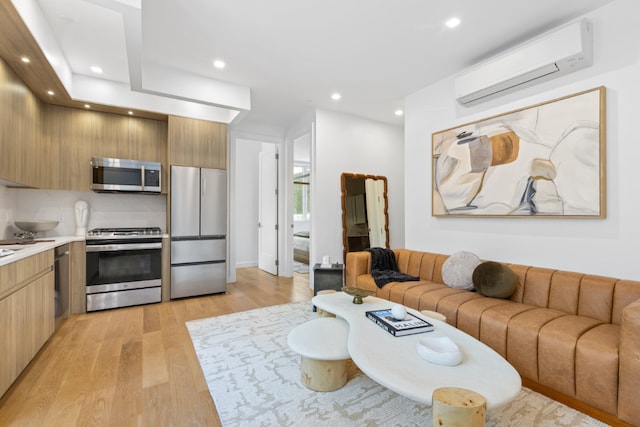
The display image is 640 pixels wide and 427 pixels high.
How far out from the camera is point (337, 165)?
4684mm

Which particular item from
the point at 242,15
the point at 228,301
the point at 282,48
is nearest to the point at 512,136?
the point at 282,48

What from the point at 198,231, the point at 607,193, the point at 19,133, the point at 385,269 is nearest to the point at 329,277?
the point at 385,269

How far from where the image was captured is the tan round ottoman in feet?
3.53

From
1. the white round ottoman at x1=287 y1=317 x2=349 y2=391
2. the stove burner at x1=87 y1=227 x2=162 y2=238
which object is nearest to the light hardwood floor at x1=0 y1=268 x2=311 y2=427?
the white round ottoman at x1=287 y1=317 x2=349 y2=391

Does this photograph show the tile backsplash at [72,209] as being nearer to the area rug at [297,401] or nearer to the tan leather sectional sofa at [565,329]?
the area rug at [297,401]

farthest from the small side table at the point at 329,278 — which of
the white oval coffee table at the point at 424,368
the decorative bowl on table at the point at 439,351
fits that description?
the decorative bowl on table at the point at 439,351

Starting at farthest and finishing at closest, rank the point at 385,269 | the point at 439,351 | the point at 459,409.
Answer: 1. the point at 385,269
2. the point at 439,351
3. the point at 459,409

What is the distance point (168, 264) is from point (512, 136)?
4268 millimetres

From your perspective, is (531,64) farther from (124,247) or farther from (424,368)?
(124,247)

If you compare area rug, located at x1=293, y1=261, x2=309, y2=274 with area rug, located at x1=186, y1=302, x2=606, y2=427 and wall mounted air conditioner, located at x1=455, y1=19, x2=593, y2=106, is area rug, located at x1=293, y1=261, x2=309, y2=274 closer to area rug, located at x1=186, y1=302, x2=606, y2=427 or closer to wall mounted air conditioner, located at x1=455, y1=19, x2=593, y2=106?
area rug, located at x1=186, y1=302, x2=606, y2=427

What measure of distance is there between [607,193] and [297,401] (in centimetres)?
274

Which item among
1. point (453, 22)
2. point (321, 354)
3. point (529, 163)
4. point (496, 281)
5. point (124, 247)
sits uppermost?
point (453, 22)

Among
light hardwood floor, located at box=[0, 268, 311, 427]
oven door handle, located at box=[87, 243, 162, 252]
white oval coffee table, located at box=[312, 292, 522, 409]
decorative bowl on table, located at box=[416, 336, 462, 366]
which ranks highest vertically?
oven door handle, located at box=[87, 243, 162, 252]

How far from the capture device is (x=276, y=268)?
5566 millimetres
